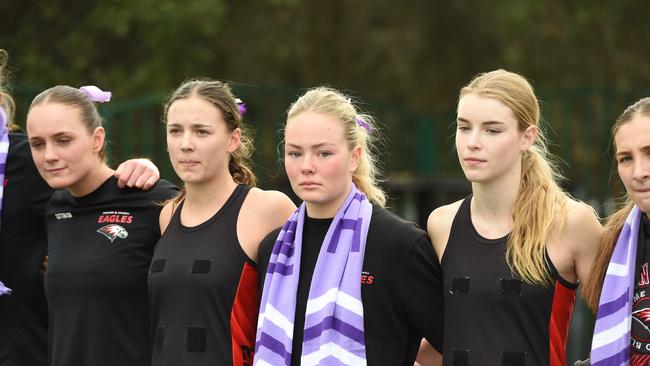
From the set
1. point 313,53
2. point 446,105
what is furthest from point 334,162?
point 446,105

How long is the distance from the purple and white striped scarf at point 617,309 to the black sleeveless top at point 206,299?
142 centimetres

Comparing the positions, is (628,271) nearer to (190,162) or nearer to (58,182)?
(190,162)

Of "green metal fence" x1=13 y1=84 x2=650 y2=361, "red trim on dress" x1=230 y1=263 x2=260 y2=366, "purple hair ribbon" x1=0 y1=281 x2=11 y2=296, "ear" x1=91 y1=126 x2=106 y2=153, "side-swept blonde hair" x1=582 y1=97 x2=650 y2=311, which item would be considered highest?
"green metal fence" x1=13 y1=84 x2=650 y2=361

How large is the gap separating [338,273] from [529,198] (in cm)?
81

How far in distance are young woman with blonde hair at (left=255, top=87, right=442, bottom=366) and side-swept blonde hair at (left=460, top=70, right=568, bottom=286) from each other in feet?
1.32

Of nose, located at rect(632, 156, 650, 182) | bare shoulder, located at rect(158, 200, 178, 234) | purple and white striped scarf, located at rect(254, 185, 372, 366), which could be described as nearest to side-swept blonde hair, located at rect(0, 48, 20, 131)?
bare shoulder, located at rect(158, 200, 178, 234)

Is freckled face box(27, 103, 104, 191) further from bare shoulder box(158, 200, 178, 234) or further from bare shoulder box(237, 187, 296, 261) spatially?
bare shoulder box(237, 187, 296, 261)

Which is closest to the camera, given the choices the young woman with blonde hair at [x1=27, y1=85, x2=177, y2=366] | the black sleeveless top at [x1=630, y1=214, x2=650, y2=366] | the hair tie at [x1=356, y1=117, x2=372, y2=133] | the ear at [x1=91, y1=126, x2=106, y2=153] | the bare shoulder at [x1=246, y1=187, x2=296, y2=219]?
the black sleeveless top at [x1=630, y1=214, x2=650, y2=366]

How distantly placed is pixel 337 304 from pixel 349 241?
263 millimetres

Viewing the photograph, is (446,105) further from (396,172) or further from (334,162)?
(334,162)

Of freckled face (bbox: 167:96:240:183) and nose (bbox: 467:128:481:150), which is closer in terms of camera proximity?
nose (bbox: 467:128:481:150)

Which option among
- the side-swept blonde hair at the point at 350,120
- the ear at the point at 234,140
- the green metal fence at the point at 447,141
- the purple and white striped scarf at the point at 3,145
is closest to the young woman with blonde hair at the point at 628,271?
the side-swept blonde hair at the point at 350,120

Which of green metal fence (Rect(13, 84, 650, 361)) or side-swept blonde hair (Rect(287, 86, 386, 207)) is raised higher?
green metal fence (Rect(13, 84, 650, 361))

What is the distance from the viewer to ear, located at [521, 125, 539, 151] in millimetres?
4746
